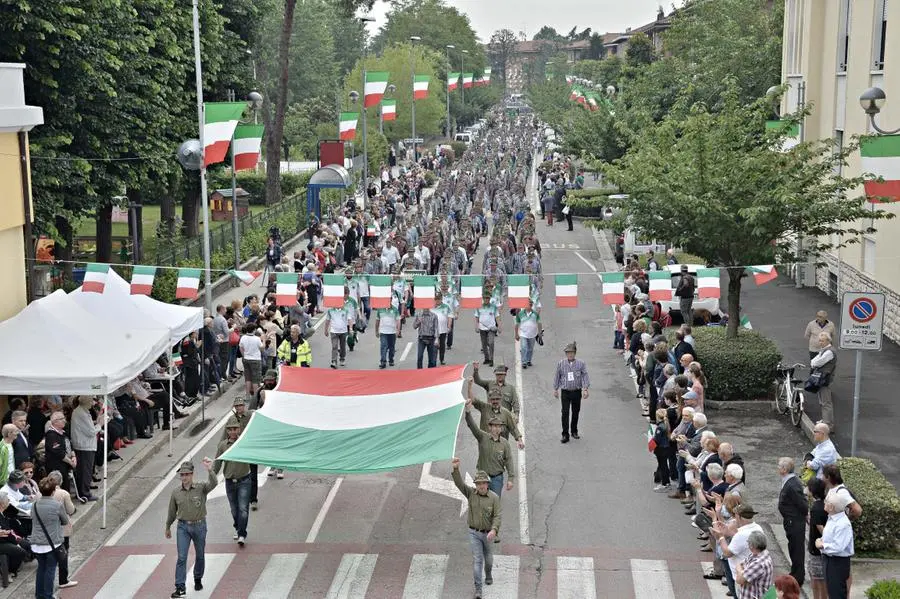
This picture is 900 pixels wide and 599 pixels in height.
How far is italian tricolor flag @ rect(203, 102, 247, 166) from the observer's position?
26219 mm

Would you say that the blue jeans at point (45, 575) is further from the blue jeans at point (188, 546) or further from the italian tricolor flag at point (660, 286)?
the italian tricolor flag at point (660, 286)

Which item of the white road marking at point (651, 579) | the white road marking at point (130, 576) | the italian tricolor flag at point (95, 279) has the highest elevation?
the italian tricolor flag at point (95, 279)

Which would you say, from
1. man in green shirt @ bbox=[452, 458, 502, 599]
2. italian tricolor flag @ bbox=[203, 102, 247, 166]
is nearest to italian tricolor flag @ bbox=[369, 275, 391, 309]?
italian tricolor flag @ bbox=[203, 102, 247, 166]

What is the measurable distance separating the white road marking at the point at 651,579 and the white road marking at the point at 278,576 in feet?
13.0

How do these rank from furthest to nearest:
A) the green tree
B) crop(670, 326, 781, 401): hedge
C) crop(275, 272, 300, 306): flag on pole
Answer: crop(275, 272, 300, 306): flag on pole → crop(670, 326, 781, 401): hedge → the green tree

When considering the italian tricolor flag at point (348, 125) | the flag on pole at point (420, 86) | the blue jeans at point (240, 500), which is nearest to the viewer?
the blue jeans at point (240, 500)

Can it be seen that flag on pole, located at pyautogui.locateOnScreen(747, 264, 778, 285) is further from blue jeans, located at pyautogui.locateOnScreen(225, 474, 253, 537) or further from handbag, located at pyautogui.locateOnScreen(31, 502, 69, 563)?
handbag, located at pyautogui.locateOnScreen(31, 502, 69, 563)

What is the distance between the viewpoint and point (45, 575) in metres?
13.2

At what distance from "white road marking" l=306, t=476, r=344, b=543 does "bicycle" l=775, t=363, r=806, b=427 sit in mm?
7809

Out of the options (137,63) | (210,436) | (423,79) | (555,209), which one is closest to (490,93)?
(423,79)

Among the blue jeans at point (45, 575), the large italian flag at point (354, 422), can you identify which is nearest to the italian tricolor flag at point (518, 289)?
the large italian flag at point (354, 422)

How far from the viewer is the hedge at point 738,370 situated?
843 inches

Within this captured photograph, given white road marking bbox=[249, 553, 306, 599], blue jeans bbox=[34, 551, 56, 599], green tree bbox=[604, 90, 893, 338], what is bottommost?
white road marking bbox=[249, 553, 306, 599]

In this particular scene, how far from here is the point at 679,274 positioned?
27.2 metres
